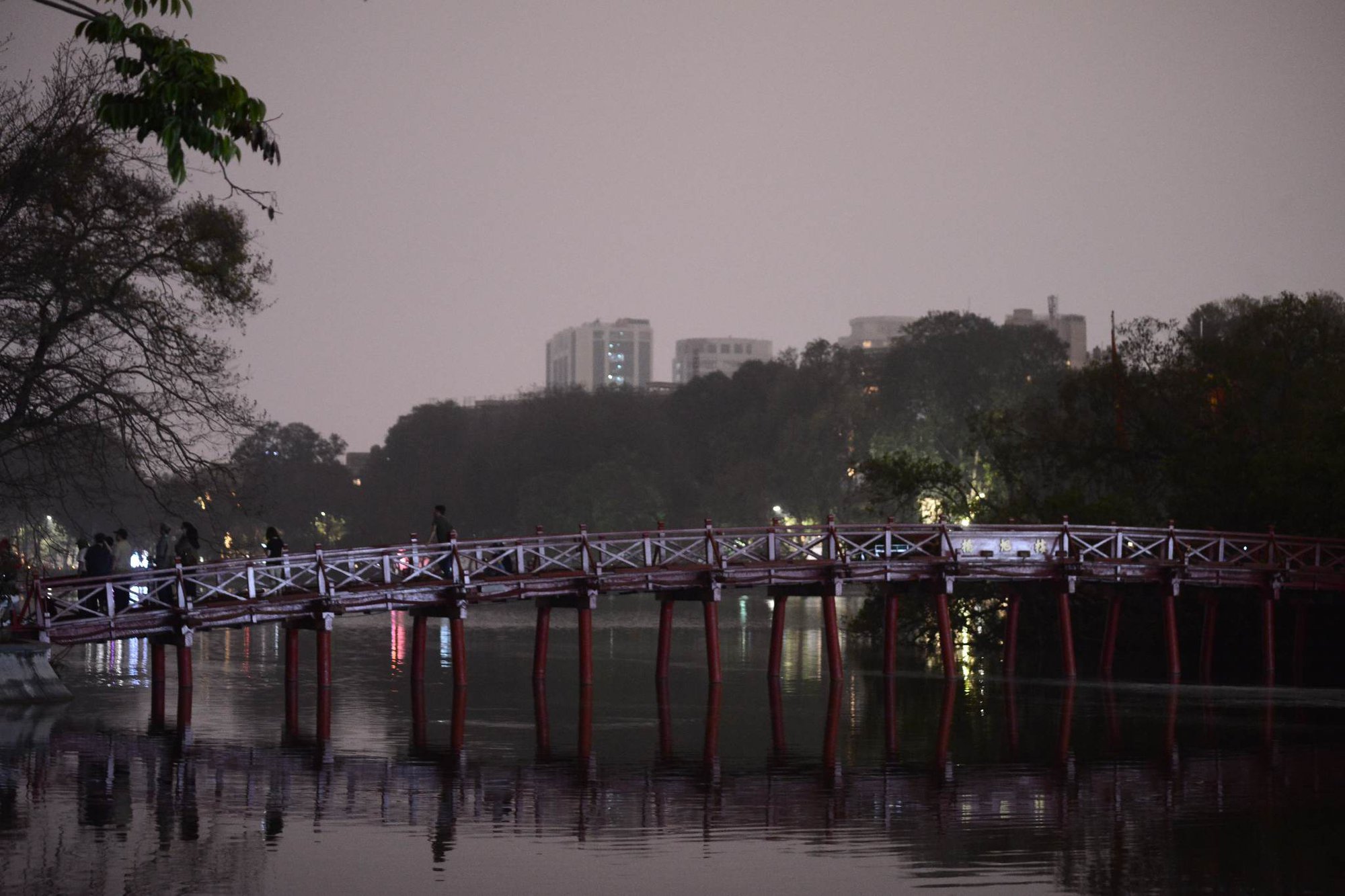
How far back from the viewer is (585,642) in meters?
33.3

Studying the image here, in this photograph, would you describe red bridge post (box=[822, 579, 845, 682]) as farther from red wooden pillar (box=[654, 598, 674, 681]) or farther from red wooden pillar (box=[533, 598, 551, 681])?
red wooden pillar (box=[533, 598, 551, 681])

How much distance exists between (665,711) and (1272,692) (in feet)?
44.9

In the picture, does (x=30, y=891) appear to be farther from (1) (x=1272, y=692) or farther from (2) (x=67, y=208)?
(1) (x=1272, y=692)

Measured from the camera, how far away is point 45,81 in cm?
2933

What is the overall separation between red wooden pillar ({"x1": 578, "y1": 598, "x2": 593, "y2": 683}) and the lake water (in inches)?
27.0

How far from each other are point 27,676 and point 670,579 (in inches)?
474

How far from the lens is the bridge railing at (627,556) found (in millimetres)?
27516

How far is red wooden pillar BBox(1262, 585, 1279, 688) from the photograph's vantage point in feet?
124

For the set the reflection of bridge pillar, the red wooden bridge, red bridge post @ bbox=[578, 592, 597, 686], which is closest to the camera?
the reflection of bridge pillar

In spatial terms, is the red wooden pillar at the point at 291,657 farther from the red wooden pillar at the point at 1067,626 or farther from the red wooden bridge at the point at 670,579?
the red wooden pillar at the point at 1067,626

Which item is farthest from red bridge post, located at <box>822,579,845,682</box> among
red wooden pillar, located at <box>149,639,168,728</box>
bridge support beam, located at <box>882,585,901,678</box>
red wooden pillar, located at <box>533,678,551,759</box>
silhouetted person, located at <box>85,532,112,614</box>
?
silhouetted person, located at <box>85,532,112,614</box>

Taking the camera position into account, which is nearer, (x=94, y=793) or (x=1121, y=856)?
(x=1121, y=856)

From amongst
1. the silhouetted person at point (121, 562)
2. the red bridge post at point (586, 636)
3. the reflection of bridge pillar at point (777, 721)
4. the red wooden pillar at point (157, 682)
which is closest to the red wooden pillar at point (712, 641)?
the reflection of bridge pillar at point (777, 721)

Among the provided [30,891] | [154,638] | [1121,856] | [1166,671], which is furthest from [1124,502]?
[30,891]
